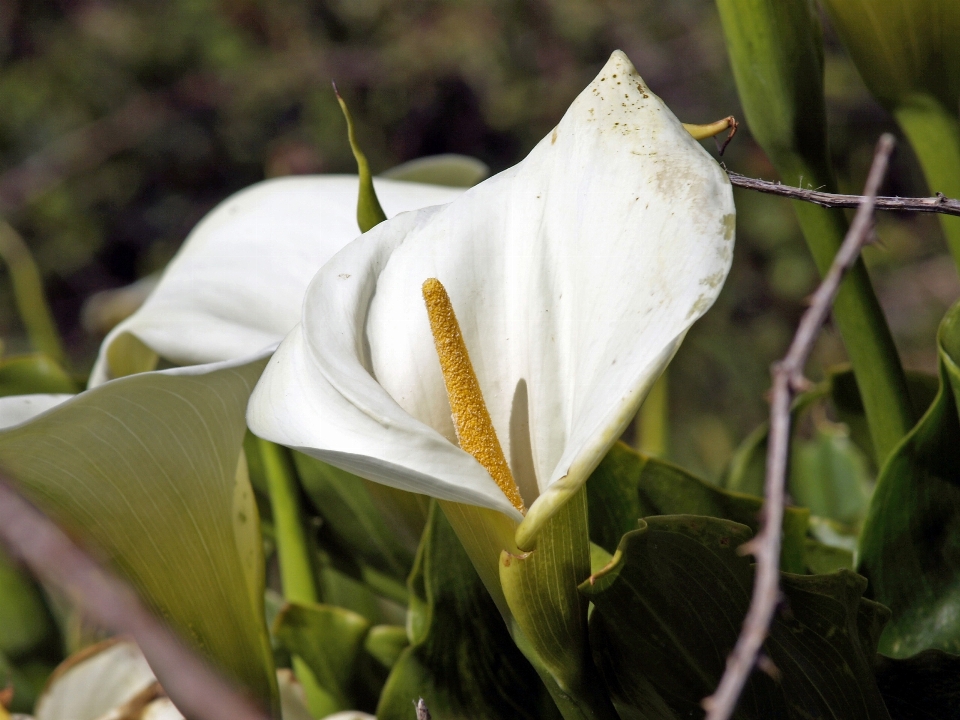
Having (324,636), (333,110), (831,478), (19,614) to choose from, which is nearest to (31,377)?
(19,614)

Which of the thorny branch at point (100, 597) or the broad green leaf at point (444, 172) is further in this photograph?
the broad green leaf at point (444, 172)

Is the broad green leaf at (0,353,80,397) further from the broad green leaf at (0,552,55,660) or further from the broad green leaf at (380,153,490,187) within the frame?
the broad green leaf at (380,153,490,187)

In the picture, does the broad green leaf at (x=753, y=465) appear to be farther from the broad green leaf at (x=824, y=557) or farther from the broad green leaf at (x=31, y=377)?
the broad green leaf at (x=31, y=377)

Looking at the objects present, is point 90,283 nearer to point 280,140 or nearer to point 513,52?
point 280,140

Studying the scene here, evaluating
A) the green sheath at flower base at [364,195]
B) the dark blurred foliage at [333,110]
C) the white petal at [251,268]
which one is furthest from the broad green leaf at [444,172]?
the dark blurred foliage at [333,110]

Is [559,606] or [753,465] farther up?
[559,606]

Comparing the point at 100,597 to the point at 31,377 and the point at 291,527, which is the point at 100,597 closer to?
the point at 291,527

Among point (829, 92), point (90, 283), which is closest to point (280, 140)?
point (90, 283)
